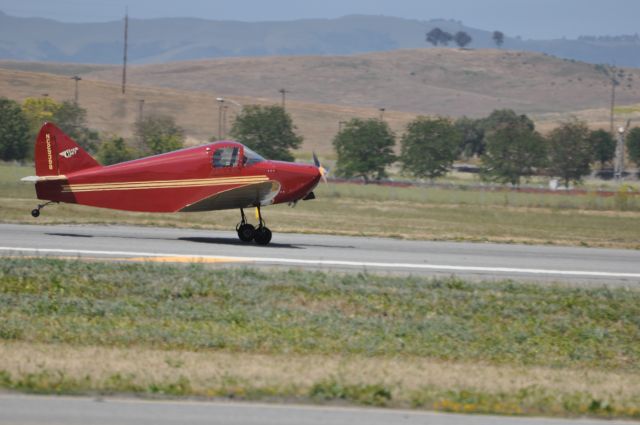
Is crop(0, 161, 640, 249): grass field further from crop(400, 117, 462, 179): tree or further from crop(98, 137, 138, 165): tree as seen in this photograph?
crop(400, 117, 462, 179): tree

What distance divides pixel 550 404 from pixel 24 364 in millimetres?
5780

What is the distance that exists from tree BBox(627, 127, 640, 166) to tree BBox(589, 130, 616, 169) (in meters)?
2.41

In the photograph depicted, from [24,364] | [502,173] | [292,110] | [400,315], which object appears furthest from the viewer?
[292,110]

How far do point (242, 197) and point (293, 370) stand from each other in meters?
12.5

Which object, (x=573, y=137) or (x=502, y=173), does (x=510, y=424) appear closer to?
(x=502, y=173)

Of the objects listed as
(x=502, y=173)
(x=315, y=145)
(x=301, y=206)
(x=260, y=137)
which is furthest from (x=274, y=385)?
(x=315, y=145)

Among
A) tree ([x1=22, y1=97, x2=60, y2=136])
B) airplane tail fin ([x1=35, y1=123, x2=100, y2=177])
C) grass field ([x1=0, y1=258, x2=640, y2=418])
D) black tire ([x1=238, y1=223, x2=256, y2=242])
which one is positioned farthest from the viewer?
tree ([x1=22, y1=97, x2=60, y2=136])

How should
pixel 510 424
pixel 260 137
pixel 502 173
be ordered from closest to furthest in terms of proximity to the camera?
pixel 510 424 < pixel 260 137 < pixel 502 173

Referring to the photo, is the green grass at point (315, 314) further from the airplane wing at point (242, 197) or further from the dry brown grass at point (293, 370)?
the airplane wing at point (242, 197)

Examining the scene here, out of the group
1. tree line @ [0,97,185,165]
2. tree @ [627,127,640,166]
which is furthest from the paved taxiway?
tree @ [627,127,640,166]

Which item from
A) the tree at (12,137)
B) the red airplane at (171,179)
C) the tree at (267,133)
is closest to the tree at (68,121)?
the tree at (12,137)

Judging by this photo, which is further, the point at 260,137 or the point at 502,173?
the point at 502,173

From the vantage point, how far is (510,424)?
9805 millimetres

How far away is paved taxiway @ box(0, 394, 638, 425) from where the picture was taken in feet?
30.6
